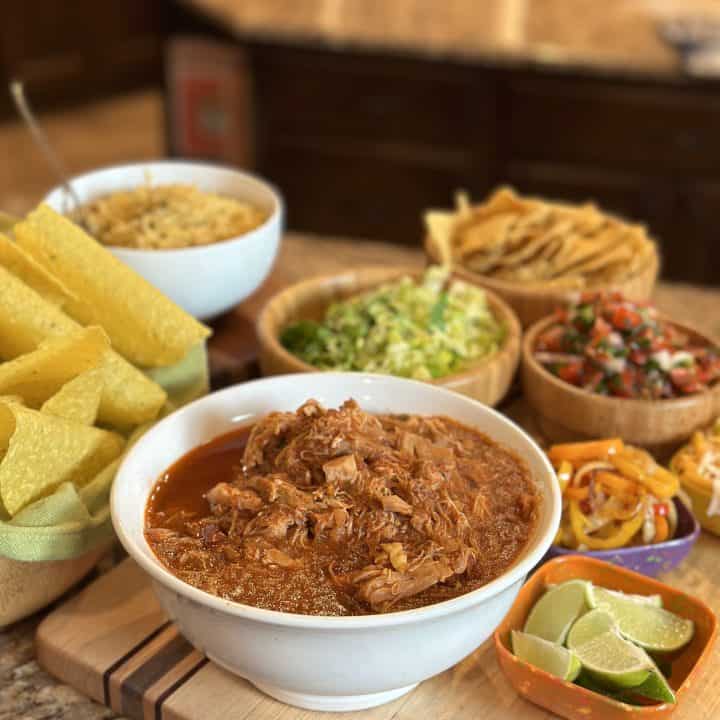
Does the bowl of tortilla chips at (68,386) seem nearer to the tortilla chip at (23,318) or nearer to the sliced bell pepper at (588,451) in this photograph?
the tortilla chip at (23,318)

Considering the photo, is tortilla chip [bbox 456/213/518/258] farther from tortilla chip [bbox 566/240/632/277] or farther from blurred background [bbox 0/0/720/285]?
blurred background [bbox 0/0/720/285]

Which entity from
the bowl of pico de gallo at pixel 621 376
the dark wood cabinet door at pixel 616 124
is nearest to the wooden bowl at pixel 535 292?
the bowl of pico de gallo at pixel 621 376

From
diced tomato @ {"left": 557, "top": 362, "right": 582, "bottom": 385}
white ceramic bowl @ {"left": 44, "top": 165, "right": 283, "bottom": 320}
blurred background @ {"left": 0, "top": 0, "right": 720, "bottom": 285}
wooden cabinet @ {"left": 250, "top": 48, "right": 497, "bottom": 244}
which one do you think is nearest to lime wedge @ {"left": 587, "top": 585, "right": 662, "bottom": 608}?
diced tomato @ {"left": 557, "top": 362, "right": 582, "bottom": 385}

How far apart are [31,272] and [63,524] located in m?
0.43

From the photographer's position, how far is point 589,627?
1410mm

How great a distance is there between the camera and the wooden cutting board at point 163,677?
134cm

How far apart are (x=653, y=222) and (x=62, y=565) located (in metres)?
3.83

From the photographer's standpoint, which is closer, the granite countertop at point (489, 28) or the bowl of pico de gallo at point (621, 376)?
the bowl of pico de gallo at point (621, 376)

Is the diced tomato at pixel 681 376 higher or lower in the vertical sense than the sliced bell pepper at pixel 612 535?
higher

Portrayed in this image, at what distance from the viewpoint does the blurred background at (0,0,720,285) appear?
455 centimetres

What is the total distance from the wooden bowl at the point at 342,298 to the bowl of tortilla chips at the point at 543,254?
12 cm

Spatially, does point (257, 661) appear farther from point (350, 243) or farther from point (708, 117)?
point (708, 117)

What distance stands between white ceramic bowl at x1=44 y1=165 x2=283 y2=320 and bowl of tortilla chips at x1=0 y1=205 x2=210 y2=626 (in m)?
0.28

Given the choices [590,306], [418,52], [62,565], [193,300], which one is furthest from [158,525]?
[418,52]
